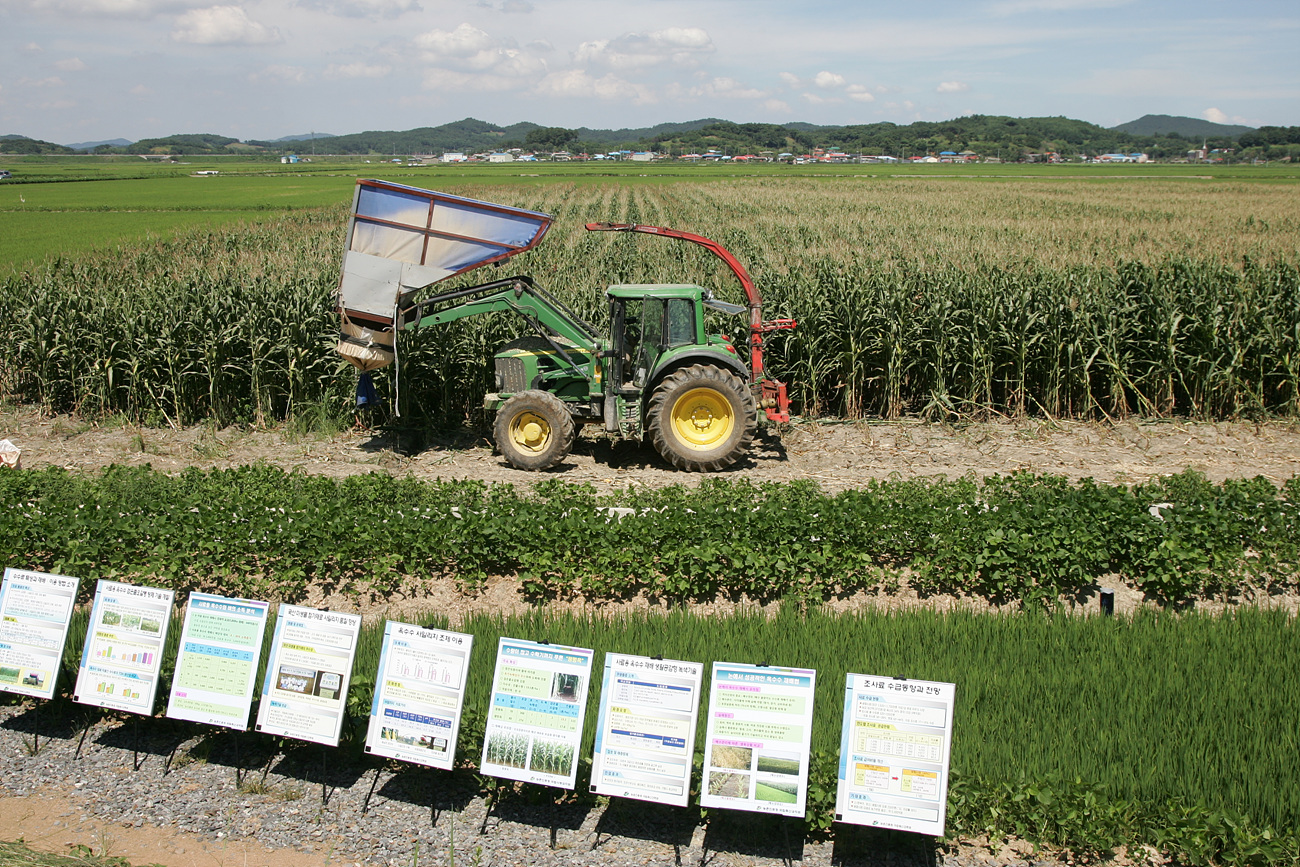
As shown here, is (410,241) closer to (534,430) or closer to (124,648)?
(534,430)

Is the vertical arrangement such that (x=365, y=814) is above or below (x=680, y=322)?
below

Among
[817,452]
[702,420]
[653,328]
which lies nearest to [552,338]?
[653,328]

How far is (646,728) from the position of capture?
4.81 meters

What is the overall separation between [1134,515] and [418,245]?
7937 mm

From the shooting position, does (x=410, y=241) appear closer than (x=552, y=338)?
Yes

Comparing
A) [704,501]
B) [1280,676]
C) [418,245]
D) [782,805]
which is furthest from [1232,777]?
[418,245]

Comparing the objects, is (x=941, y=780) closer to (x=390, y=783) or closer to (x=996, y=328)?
(x=390, y=783)

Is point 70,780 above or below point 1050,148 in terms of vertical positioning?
below

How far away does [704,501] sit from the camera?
8500 millimetres

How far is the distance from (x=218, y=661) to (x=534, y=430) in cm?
573

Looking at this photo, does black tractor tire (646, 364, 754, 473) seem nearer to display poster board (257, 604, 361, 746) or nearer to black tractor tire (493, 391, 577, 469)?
black tractor tire (493, 391, 577, 469)

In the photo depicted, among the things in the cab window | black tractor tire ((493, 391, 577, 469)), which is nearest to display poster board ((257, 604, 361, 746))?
black tractor tire ((493, 391, 577, 469))

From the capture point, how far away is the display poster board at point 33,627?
5.98 meters

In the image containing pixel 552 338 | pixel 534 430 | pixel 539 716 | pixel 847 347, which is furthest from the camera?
pixel 847 347
